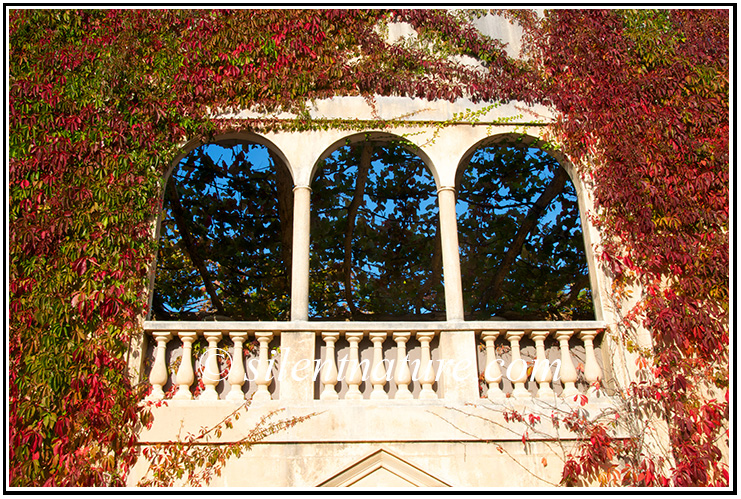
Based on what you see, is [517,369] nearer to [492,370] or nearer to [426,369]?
[492,370]

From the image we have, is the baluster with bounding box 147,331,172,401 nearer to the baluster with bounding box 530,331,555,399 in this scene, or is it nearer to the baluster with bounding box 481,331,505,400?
the baluster with bounding box 481,331,505,400

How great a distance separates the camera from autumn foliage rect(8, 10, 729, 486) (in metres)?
4.75

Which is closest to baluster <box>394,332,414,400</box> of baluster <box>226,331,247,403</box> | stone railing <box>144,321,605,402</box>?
stone railing <box>144,321,605,402</box>

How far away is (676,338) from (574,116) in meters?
2.65

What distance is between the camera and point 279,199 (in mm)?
9266

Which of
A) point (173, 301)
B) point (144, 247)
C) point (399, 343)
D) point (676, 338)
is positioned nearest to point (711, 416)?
point (676, 338)

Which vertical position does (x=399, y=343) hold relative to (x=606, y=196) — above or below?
below

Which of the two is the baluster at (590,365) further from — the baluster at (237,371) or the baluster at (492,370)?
the baluster at (237,371)

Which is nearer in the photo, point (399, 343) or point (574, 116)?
point (399, 343)

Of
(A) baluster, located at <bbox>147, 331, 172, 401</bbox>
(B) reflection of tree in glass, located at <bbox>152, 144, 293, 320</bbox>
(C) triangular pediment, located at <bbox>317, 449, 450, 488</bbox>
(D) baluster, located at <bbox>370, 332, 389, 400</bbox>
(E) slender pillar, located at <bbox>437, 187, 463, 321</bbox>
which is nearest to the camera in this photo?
(C) triangular pediment, located at <bbox>317, 449, 450, 488</bbox>

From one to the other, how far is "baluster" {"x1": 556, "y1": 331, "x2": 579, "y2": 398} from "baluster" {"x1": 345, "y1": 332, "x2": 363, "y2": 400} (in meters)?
1.94

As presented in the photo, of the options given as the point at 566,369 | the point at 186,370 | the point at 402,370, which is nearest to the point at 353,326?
the point at 402,370
